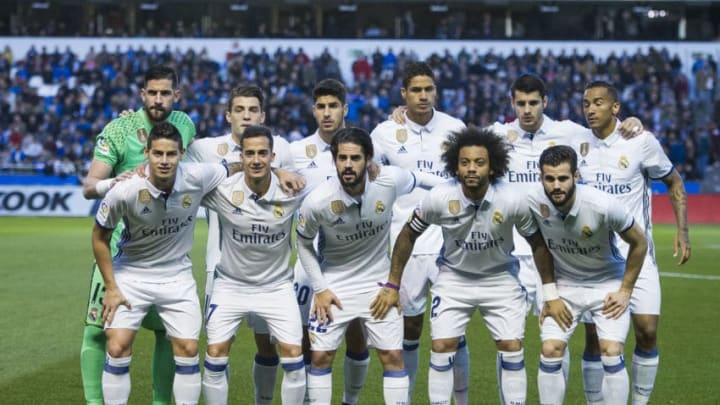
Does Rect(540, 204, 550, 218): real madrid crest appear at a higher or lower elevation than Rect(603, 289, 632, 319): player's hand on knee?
higher

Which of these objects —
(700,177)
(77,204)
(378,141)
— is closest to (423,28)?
(700,177)

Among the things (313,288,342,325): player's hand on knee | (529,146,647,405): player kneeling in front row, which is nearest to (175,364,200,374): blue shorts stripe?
(313,288,342,325): player's hand on knee

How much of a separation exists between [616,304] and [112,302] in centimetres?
344

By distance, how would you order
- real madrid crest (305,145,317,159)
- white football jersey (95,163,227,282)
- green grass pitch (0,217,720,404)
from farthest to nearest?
green grass pitch (0,217,720,404), real madrid crest (305,145,317,159), white football jersey (95,163,227,282)

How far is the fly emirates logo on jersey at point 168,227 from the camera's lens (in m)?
7.29

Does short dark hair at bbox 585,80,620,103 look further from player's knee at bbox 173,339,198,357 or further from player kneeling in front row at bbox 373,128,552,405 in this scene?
player's knee at bbox 173,339,198,357

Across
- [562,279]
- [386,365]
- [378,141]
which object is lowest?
[386,365]

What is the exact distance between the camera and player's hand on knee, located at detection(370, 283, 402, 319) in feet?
24.0

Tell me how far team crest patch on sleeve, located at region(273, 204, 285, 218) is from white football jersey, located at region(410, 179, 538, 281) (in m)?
0.92

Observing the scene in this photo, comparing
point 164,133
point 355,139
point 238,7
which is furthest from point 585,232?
point 238,7

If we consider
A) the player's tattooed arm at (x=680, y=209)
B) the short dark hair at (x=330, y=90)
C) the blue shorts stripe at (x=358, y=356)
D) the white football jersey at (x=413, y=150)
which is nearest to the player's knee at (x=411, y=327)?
the blue shorts stripe at (x=358, y=356)

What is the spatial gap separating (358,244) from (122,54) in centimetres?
3391

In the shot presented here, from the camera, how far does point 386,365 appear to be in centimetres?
725

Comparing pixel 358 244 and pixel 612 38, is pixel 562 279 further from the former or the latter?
pixel 612 38
